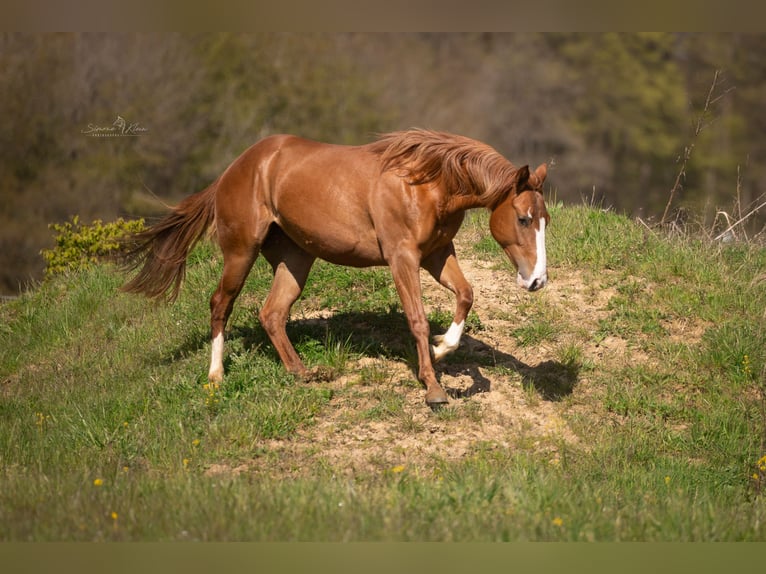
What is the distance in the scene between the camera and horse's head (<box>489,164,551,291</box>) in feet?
22.2

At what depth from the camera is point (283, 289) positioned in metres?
8.28

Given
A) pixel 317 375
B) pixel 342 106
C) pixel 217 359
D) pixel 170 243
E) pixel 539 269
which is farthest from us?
pixel 342 106

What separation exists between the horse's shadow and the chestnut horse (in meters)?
0.59

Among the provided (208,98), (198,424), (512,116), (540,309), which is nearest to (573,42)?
(512,116)

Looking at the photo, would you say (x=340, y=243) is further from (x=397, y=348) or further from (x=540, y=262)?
(x=540, y=262)

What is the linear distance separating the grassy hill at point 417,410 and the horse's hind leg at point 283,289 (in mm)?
221

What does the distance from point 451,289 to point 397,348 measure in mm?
1278

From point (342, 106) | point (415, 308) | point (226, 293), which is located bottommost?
point (342, 106)

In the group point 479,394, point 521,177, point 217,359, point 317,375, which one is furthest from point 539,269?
point 217,359

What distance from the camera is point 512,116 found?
36438mm

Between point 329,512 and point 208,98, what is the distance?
23.7 meters

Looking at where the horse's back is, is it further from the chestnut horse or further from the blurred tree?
the blurred tree

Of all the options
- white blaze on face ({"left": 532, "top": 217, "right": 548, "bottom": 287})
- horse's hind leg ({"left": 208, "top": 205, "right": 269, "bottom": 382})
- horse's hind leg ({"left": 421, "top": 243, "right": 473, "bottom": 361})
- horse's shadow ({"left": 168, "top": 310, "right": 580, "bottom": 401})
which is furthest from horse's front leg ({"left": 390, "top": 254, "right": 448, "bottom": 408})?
horse's hind leg ({"left": 208, "top": 205, "right": 269, "bottom": 382})

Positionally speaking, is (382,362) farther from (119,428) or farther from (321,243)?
(119,428)
